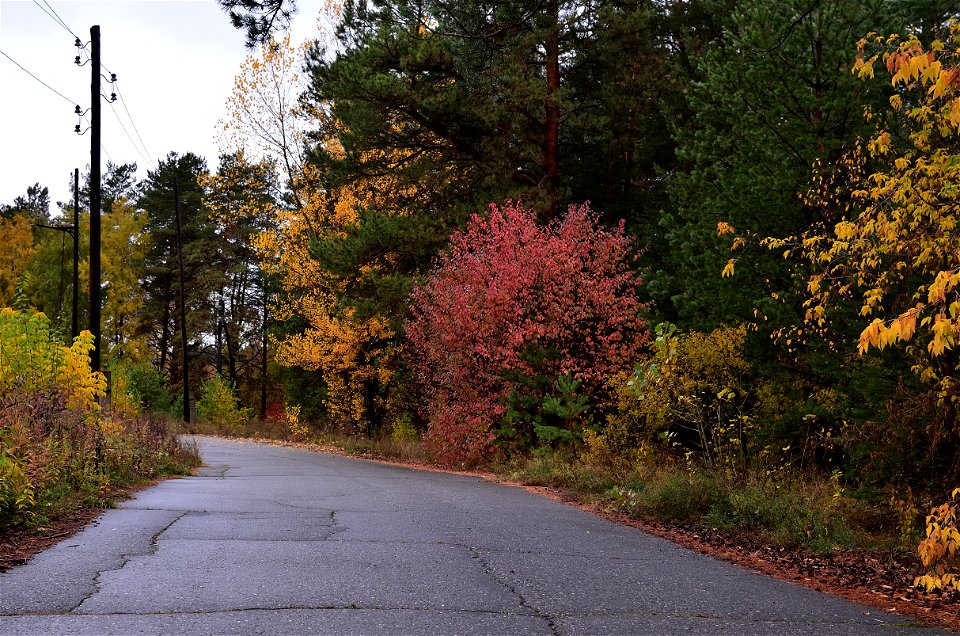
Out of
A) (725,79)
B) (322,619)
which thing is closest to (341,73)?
(725,79)

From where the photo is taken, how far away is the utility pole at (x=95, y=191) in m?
15.4

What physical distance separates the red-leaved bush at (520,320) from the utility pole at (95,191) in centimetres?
794

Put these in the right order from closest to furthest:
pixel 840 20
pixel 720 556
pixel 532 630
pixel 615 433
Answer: pixel 532 630 → pixel 720 556 → pixel 840 20 → pixel 615 433

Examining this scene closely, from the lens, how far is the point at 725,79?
14773 mm

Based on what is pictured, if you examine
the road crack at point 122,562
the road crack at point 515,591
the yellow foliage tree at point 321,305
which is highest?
the yellow foliage tree at point 321,305

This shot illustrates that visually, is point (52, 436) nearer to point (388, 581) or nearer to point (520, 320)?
point (388, 581)

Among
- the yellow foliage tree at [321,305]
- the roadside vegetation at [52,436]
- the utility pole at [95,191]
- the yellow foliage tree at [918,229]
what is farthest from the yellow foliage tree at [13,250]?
the yellow foliage tree at [918,229]

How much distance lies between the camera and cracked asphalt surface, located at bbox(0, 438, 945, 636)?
4898 millimetres

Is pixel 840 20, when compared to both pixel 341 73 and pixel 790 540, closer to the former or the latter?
pixel 790 540

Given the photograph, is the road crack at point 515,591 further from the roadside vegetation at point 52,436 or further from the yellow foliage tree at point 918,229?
the roadside vegetation at point 52,436

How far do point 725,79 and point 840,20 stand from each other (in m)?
2.16

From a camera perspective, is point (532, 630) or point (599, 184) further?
point (599, 184)

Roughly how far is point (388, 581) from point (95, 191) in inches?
507

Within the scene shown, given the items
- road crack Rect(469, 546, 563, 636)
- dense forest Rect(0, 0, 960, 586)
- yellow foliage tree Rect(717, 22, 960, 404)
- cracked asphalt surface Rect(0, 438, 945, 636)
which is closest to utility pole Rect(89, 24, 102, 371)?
dense forest Rect(0, 0, 960, 586)
